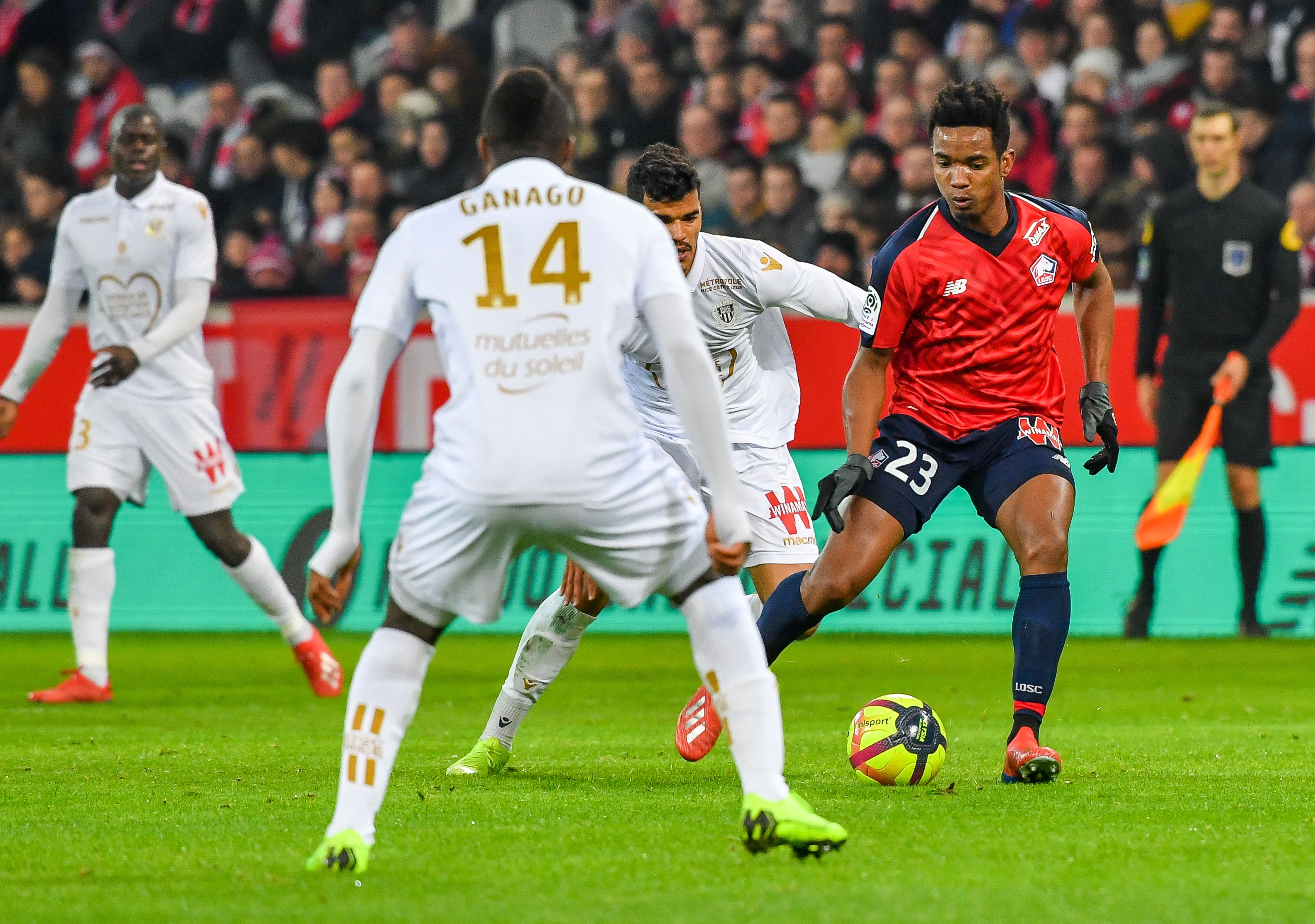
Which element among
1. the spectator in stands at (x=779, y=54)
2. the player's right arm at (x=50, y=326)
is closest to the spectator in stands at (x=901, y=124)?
the spectator in stands at (x=779, y=54)

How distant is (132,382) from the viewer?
29.0 ft

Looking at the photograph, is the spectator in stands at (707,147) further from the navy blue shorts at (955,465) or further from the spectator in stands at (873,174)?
the navy blue shorts at (955,465)

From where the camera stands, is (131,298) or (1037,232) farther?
(131,298)

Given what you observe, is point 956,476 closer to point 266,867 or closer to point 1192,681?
point 266,867

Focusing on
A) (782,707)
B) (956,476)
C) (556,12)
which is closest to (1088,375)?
(956,476)

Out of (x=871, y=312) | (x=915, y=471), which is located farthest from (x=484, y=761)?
(x=871, y=312)

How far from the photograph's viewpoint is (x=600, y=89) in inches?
606

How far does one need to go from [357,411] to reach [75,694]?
519 cm

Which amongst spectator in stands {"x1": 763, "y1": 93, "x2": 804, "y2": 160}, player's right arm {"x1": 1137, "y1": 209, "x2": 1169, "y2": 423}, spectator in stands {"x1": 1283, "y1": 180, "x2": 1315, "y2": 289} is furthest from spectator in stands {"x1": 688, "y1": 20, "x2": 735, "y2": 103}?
player's right arm {"x1": 1137, "y1": 209, "x2": 1169, "y2": 423}

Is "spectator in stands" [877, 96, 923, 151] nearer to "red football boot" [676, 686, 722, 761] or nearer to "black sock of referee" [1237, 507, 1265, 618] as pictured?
"black sock of referee" [1237, 507, 1265, 618]

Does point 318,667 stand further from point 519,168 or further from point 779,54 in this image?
point 779,54

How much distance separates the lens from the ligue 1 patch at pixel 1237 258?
36.9 feet

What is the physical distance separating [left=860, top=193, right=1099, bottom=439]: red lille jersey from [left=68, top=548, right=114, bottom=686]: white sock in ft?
14.5

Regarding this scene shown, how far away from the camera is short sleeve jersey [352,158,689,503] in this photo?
→ 3.96 metres
